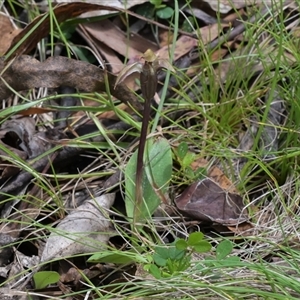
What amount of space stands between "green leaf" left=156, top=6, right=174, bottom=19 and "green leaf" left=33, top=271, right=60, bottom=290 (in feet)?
3.33

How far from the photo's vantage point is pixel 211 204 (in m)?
1.57

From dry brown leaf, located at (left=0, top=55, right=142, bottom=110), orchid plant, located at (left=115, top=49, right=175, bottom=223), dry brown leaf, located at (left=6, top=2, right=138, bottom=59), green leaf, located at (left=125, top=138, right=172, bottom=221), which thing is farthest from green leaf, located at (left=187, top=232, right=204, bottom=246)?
dry brown leaf, located at (left=6, top=2, right=138, bottom=59)

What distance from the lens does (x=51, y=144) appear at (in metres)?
1.72

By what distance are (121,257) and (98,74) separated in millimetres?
545

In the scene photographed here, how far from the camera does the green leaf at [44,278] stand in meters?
1.36

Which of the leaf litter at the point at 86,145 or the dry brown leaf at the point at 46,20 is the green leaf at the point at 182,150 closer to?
the leaf litter at the point at 86,145

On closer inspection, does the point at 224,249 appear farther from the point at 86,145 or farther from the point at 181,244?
the point at 86,145

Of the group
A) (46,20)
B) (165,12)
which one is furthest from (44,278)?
(165,12)

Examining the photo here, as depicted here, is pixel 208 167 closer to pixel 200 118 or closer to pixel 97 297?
pixel 200 118

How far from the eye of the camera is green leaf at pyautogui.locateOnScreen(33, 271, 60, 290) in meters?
1.36

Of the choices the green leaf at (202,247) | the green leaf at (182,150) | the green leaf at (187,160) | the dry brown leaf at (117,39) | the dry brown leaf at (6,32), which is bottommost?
the green leaf at (202,247)

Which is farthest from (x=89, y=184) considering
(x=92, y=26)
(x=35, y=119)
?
(x=92, y=26)

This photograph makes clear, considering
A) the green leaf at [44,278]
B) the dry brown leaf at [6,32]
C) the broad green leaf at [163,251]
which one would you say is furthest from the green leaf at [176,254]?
the dry brown leaf at [6,32]

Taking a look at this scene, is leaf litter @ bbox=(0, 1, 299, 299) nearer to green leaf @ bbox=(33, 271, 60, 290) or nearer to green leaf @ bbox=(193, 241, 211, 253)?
green leaf @ bbox=(33, 271, 60, 290)
